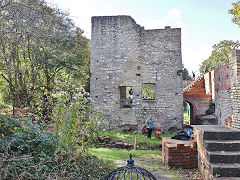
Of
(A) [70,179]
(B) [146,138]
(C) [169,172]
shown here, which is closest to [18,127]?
(A) [70,179]

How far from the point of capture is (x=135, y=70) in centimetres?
1201

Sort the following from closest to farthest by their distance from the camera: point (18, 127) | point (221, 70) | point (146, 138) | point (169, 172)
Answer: point (18, 127), point (169, 172), point (146, 138), point (221, 70)

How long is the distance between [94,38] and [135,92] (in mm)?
4473

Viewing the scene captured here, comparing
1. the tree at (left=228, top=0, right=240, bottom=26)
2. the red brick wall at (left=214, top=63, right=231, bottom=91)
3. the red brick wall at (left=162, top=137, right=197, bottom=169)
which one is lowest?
the red brick wall at (left=162, top=137, right=197, bottom=169)

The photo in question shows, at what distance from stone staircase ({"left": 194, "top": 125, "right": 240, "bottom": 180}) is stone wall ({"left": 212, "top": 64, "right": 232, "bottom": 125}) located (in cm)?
956

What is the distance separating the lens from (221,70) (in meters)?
13.9

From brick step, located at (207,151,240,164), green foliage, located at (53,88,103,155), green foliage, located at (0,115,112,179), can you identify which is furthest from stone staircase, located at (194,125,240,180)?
green foliage, located at (53,88,103,155)

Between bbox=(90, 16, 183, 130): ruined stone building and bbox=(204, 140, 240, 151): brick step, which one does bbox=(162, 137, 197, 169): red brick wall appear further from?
bbox=(90, 16, 183, 130): ruined stone building

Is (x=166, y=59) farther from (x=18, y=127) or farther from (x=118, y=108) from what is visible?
Result: (x=18, y=127)

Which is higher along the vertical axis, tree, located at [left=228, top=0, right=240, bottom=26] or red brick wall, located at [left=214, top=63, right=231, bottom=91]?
tree, located at [left=228, top=0, right=240, bottom=26]

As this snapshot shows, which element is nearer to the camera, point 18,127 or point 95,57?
point 18,127

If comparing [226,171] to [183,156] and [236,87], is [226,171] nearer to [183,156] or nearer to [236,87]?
[183,156]

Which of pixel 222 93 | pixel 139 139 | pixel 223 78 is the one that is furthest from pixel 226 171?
pixel 222 93

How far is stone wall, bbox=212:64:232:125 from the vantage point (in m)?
13.0
